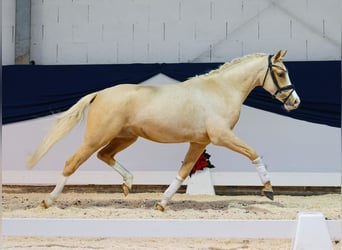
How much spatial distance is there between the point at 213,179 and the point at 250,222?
1938 millimetres

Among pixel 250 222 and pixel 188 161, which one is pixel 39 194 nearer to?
pixel 188 161

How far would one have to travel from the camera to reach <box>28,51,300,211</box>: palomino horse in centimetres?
263

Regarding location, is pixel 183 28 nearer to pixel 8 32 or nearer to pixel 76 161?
pixel 8 32

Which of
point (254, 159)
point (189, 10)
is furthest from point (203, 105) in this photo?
point (189, 10)

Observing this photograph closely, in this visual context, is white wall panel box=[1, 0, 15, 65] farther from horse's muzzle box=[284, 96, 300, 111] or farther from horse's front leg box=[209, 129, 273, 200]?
horse's muzzle box=[284, 96, 300, 111]

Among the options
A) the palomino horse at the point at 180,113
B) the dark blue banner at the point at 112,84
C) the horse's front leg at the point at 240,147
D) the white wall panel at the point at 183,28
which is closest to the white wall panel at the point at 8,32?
the white wall panel at the point at 183,28

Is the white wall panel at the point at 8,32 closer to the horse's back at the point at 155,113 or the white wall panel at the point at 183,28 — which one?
the white wall panel at the point at 183,28

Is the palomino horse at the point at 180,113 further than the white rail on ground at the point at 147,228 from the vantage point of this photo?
Yes

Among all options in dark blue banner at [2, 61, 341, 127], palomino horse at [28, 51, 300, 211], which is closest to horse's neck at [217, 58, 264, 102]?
palomino horse at [28, 51, 300, 211]

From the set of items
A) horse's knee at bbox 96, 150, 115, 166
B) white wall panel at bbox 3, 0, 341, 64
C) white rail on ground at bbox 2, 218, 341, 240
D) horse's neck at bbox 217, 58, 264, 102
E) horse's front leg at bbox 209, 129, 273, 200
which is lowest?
white rail on ground at bbox 2, 218, 341, 240

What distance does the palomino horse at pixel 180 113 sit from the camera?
2.63 metres

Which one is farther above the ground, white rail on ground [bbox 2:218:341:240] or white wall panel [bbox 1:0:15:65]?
white wall panel [bbox 1:0:15:65]

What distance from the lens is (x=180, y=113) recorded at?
2635mm

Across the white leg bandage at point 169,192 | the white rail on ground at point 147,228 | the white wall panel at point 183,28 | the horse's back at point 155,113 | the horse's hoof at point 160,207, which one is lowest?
the horse's hoof at point 160,207
